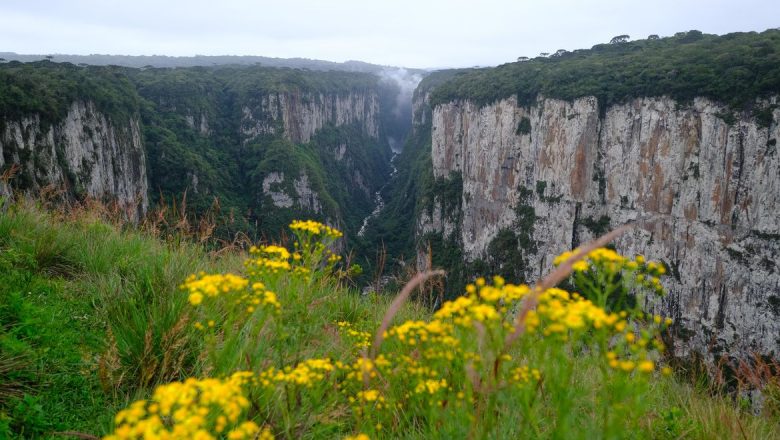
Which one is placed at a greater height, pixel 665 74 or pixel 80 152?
pixel 665 74

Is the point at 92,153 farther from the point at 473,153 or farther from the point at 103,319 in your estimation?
the point at 103,319

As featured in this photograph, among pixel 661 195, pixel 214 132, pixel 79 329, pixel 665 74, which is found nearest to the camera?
pixel 79 329

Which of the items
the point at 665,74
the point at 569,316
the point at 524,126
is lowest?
the point at 569,316

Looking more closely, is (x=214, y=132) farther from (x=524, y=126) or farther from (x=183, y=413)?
(x=183, y=413)

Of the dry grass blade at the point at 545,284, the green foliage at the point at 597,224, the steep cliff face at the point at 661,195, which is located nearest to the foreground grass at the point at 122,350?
the dry grass blade at the point at 545,284

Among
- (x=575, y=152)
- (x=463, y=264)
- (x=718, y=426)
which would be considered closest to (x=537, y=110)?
(x=575, y=152)

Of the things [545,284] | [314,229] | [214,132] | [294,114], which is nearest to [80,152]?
[214,132]

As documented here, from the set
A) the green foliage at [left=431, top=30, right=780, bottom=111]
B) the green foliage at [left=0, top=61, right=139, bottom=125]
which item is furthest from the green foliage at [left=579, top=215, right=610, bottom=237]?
the green foliage at [left=0, top=61, right=139, bottom=125]
